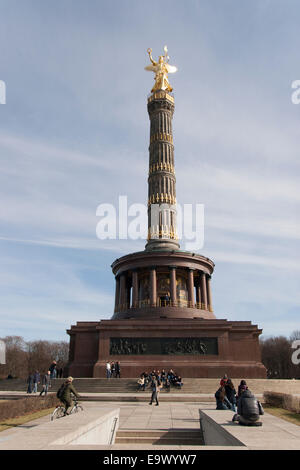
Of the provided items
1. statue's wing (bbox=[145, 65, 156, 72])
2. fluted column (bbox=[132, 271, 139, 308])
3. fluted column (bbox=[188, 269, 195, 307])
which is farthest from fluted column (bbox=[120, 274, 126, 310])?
statue's wing (bbox=[145, 65, 156, 72])

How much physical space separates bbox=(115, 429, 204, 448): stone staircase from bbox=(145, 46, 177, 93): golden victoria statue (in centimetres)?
3590

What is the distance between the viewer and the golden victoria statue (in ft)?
127

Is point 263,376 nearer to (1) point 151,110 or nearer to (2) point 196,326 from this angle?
(2) point 196,326

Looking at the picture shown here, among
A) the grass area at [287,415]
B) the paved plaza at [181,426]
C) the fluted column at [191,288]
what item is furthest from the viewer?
the fluted column at [191,288]

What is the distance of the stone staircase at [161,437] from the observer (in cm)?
891

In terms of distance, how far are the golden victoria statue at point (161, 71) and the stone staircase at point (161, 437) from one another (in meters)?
35.9

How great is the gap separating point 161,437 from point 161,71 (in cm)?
3828

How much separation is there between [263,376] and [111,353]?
1010 cm

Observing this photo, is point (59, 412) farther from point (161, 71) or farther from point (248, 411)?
point (161, 71)

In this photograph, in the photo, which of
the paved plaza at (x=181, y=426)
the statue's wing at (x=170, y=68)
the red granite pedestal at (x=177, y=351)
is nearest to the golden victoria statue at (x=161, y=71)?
the statue's wing at (x=170, y=68)

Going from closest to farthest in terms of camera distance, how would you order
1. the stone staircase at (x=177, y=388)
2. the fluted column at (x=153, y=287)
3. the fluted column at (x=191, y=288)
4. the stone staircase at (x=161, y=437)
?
the stone staircase at (x=161, y=437) < the stone staircase at (x=177, y=388) < the fluted column at (x=153, y=287) < the fluted column at (x=191, y=288)

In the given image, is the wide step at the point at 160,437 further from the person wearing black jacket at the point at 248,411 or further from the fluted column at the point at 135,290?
the fluted column at the point at 135,290
